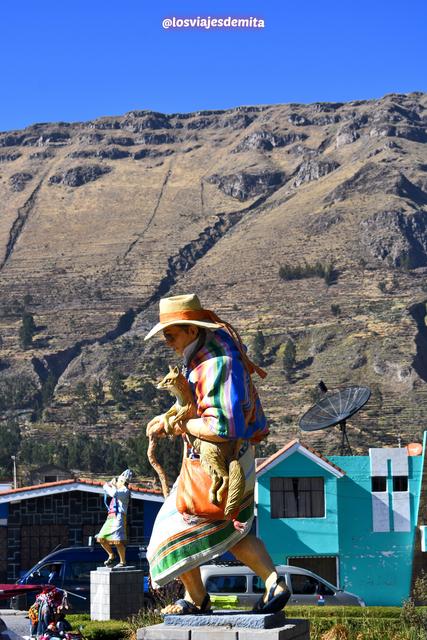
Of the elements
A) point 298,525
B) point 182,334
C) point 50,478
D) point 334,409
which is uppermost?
point 334,409

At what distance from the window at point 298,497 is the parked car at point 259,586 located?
11.4 meters

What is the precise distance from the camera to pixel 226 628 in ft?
30.5

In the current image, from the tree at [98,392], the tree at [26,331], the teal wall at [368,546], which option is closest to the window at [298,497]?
the teal wall at [368,546]

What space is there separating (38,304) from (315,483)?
384 feet

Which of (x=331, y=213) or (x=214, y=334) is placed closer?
(x=214, y=334)

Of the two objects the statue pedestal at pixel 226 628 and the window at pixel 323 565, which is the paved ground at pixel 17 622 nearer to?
the statue pedestal at pixel 226 628

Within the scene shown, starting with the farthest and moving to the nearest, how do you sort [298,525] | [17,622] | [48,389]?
[48,389]
[298,525]
[17,622]

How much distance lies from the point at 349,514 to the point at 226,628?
27954 millimetres

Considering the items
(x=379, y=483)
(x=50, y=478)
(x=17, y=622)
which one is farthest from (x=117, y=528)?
(x=50, y=478)

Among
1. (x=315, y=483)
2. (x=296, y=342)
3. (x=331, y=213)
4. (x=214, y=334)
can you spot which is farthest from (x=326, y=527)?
(x=331, y=213)

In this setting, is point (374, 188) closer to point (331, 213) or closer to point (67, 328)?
point (331, 213)

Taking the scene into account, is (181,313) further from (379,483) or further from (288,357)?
(288,357)

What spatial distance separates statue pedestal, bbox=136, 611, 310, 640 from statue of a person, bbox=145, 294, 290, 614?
0.15 metres

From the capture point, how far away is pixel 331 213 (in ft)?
526
